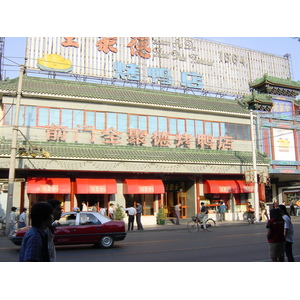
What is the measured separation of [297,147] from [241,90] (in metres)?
7.54

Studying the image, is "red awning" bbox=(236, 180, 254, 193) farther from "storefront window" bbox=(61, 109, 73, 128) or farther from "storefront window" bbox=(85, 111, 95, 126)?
"storefront window" bbox=(61, 109, 73, 128)

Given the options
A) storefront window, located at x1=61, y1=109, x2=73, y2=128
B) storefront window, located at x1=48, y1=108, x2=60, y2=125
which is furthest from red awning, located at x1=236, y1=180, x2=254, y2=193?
storefront window, located at x1=48, y1=108, x2=60, y2=125

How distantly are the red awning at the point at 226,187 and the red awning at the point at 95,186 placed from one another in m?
7.72

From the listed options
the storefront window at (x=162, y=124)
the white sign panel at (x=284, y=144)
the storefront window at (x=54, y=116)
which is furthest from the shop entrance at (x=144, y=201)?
the white sign panel at (x=284, y=144)

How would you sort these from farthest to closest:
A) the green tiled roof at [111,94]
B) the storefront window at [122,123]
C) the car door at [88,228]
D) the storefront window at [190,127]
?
the storefront window at [190,127] < the storefront window at [122,123] < the green tiled roof at [111,94] < the car door at [88,228]

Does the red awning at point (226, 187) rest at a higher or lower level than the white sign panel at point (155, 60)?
lower

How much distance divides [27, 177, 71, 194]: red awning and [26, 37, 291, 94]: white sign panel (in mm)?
8687

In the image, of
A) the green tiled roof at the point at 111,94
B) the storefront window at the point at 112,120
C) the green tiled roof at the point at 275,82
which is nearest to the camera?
the green tiled roof at the point at 111,94

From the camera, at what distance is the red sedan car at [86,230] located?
12.4 meters

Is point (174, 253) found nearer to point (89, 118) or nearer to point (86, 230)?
point (86, 230)

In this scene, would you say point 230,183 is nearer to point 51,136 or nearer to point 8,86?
point 51,136

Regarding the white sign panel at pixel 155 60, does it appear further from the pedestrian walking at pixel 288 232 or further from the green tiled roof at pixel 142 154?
the pedestrian walking at pixel 288 232

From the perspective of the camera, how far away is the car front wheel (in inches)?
504

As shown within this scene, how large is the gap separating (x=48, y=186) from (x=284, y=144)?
2167 centimetres
